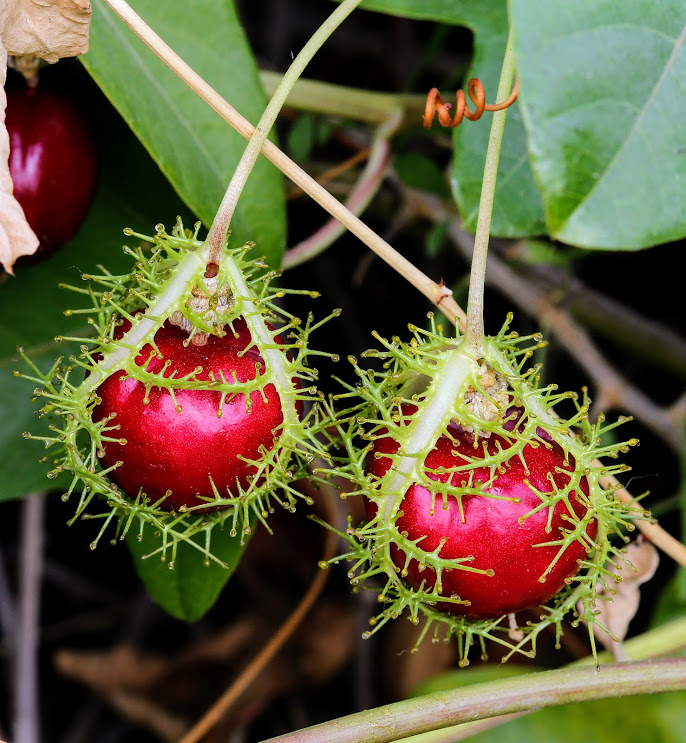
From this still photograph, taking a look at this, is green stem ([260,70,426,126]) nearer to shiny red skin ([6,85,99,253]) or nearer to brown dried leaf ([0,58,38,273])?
shiny red skin ([6,85,99,253])

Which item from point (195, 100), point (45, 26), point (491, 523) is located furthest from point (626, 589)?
point (45, 26)

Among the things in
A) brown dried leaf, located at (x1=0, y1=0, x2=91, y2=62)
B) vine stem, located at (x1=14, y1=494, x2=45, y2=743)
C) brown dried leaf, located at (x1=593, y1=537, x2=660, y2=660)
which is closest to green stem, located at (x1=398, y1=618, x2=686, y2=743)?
brown dried leaf, located at (x1=593, y1=537, x2=660, y2=660)

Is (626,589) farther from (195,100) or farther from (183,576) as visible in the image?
(195,100)

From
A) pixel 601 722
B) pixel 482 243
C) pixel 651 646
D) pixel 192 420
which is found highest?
pixel 482 243

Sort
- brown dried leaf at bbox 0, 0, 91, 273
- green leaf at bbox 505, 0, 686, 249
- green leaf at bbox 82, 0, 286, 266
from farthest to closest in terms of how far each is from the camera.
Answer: green leaf at bbox 82, 0, 286, 266 < brown dried leaf at bbox 0, 0, 91, 273 < green leaf at bbox 505, 0, 686, 249

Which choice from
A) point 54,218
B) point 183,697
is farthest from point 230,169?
point 183,697

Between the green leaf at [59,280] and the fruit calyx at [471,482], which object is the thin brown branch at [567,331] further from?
the fruit calyx at [471,482]

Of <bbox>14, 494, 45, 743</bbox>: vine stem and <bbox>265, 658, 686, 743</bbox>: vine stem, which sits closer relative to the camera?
<bbox>265, 658, 686, 743</bbox>: vine stem
